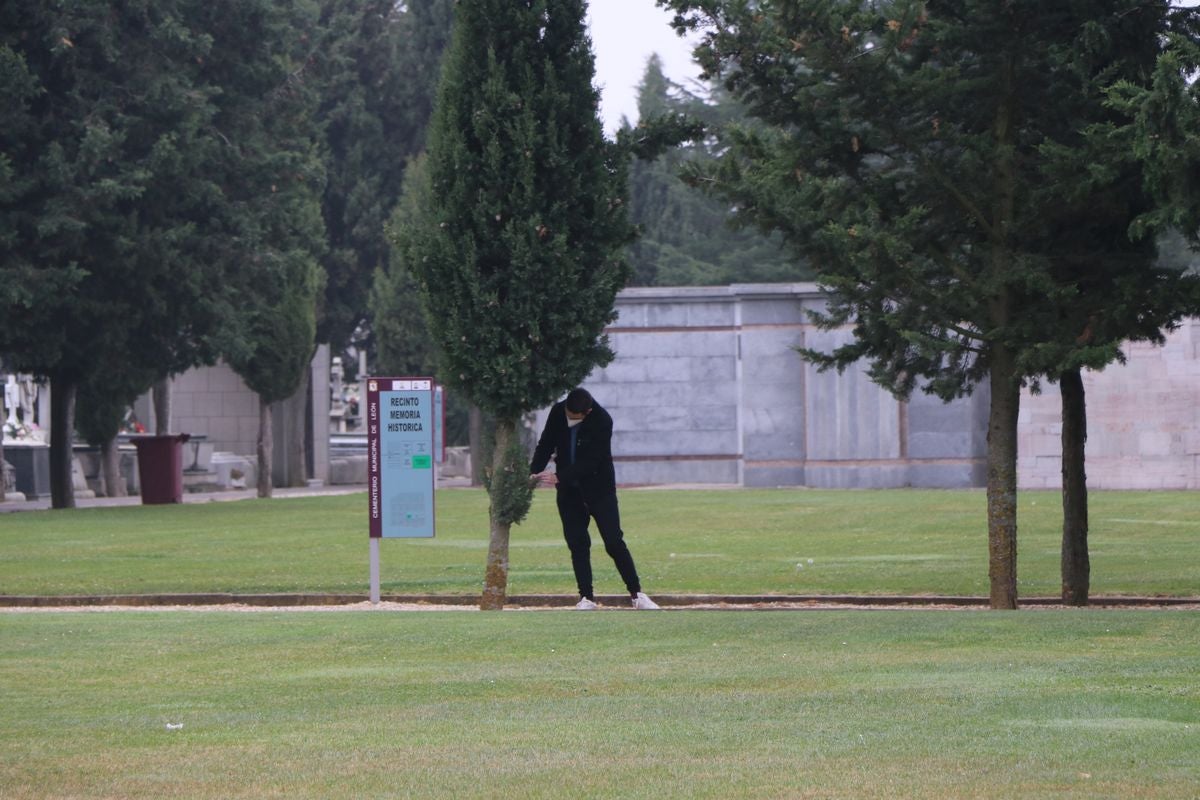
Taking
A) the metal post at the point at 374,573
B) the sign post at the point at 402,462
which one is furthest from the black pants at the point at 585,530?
the metal post at the point at 374,573

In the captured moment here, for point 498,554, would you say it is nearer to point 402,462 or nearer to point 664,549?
point 402,462

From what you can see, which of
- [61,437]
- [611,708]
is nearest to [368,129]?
[61,437]

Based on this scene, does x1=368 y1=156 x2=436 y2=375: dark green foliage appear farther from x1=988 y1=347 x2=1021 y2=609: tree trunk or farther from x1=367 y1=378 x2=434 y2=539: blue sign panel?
x1=988 y1=347 x2=1021 y2=609: tree trunk

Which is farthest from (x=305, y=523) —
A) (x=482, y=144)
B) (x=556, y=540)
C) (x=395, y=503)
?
(x=482, y=144)

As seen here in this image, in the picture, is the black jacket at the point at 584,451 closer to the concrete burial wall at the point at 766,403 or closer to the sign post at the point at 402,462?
the sign post at the point at 402,462

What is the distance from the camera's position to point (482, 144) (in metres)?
15.1

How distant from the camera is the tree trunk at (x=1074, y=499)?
53.8ft

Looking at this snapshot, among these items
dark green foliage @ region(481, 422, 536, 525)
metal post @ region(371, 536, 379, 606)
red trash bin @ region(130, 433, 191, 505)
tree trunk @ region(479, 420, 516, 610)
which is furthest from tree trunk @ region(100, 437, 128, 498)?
dark green foliage @ region(481, 422, 536, 525)

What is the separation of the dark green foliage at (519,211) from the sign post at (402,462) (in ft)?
3.93

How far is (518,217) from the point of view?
1497 cm

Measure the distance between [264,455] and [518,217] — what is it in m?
29.0

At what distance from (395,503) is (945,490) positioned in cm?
2381

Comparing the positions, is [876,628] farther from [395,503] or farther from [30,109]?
[30,109]

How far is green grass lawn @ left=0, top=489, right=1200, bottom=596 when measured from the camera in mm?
18781
